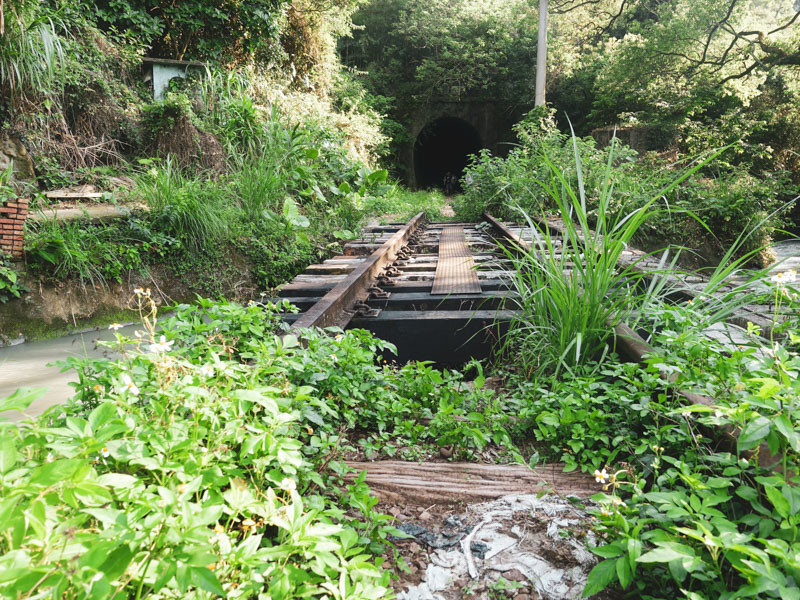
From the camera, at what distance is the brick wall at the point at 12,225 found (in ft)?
12.4

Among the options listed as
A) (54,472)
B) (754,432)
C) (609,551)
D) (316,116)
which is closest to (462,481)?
(609,551)

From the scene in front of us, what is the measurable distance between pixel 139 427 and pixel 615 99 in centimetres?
1630

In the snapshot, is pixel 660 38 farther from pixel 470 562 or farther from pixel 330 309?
pixel 470 562

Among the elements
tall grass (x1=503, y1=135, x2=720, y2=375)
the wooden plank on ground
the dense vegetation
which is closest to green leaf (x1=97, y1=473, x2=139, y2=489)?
the dense vegetation

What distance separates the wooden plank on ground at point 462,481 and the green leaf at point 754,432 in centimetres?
50

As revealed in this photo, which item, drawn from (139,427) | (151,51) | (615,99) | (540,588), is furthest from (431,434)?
(615,99)

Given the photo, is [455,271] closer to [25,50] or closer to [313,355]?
[313,355]

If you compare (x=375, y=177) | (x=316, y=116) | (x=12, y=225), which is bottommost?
(x=12, y=225)

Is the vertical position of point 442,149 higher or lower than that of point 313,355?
higher

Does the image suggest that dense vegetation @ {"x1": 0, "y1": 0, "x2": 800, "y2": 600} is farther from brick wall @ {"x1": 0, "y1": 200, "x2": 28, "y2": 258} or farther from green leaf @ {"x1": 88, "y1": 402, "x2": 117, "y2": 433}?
brick wall @ {"x1": 0, "y1": 200, "x2": 28, "y2": 258}

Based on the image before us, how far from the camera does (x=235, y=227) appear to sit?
17.4 ft

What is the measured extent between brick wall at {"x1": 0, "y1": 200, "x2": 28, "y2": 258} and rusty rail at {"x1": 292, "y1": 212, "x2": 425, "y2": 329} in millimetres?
2522

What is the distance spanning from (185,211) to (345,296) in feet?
8.43

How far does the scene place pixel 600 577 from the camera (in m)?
0.99
